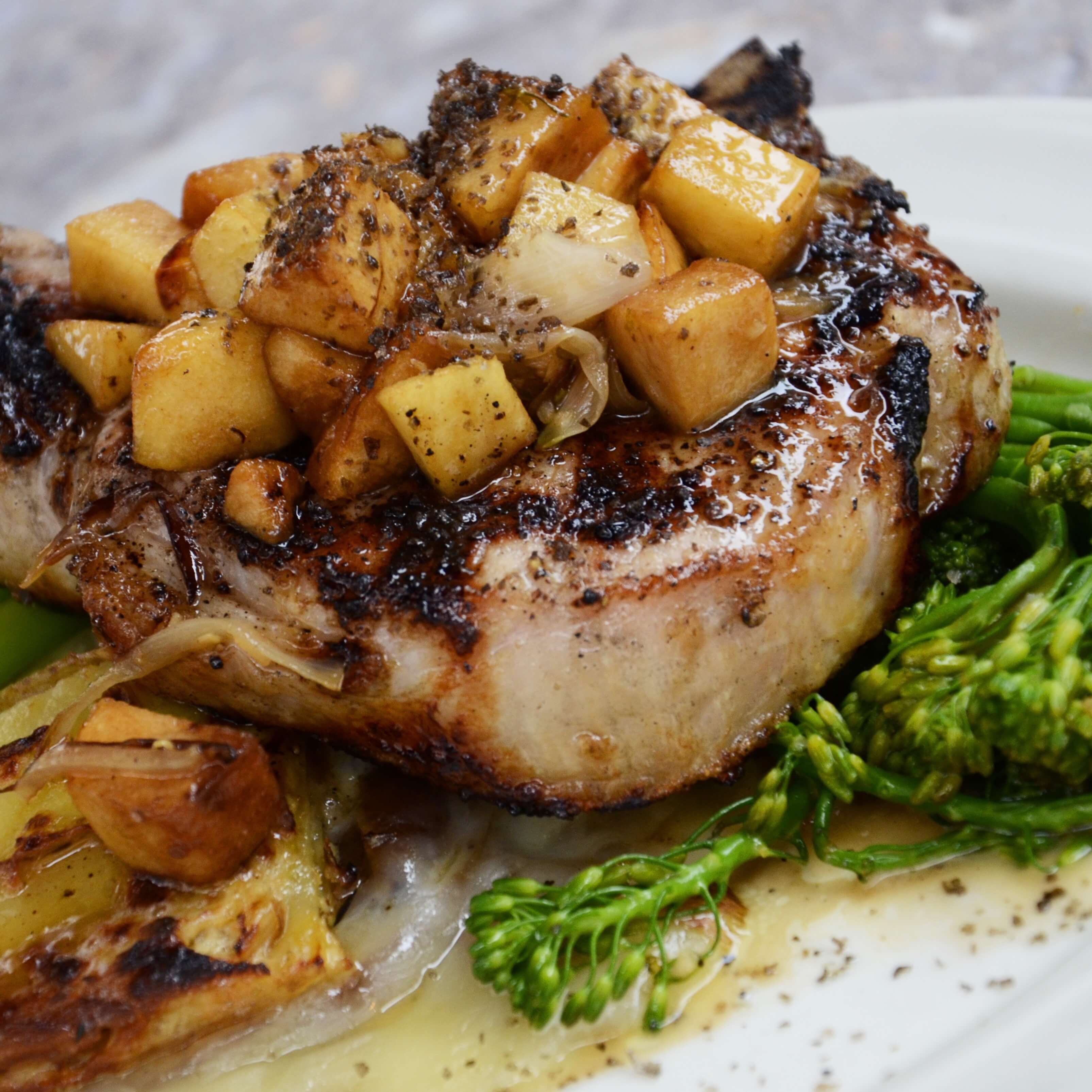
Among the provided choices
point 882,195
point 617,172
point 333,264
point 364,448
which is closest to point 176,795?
point 364,448

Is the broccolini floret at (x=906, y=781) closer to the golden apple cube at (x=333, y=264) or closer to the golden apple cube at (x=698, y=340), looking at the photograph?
the golden apple cube at (x=698, y=340)

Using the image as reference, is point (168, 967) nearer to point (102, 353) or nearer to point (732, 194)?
point (102, 353)

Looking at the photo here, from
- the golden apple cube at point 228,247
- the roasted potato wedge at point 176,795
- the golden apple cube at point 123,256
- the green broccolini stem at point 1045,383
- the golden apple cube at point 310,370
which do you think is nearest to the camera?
the roasted potato wedge at point 176,795

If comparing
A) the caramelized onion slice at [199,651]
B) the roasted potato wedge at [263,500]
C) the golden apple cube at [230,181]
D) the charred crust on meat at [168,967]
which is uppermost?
the golden apple cube at [230,181]

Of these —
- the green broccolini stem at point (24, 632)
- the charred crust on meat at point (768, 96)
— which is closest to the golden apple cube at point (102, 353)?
the green broccolini stem at point (24, 632)

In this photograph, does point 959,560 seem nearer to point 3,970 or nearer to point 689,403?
point 689,403

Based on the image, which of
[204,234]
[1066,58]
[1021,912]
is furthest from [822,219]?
[1066,58]

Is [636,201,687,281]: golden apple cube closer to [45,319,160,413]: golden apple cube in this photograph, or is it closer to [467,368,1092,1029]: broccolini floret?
[467,368,1092,1029]: broccolini floret
